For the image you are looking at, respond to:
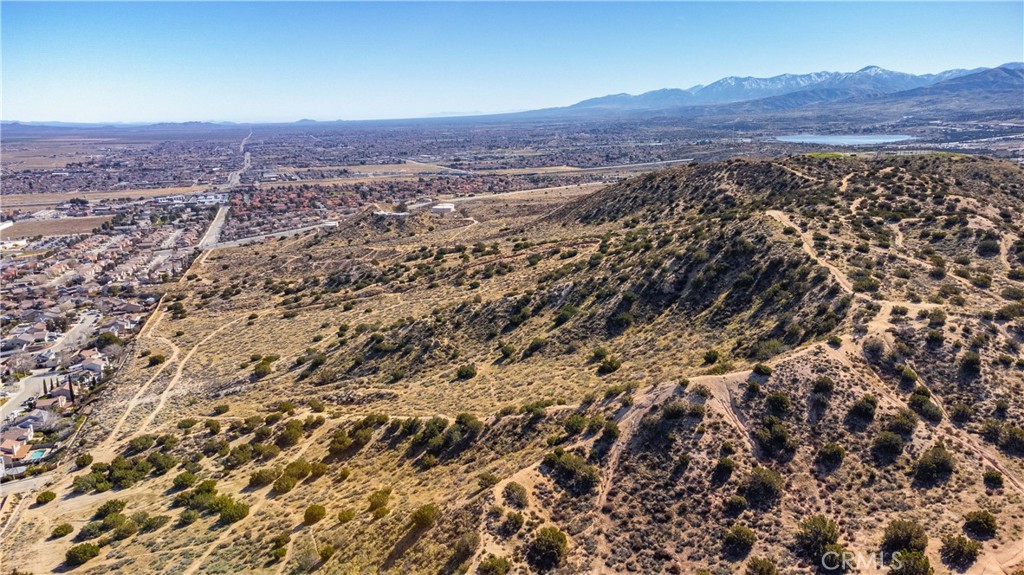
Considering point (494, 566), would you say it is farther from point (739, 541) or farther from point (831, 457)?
point (831, 457)

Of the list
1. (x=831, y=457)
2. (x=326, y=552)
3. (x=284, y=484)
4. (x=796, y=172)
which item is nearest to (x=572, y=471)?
(x=831, y=457)

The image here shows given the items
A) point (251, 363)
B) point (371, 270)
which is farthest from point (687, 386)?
point (371, 270)

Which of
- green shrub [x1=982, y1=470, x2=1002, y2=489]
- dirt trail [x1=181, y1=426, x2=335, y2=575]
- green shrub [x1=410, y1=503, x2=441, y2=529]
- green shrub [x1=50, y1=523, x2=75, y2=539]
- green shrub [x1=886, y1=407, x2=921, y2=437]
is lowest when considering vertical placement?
green shrub [x1=50, y1=523, x2=75, y2=539]

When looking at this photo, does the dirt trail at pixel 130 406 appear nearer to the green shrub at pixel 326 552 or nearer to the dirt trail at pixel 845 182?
the green shrub at pixel 326 552

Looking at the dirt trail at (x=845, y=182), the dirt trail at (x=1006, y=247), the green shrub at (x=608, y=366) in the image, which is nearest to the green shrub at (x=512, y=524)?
the green shrub at (x=608, y=366)

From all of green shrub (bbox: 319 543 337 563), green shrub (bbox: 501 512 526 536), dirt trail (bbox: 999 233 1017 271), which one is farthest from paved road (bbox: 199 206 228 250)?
dirt trail (bbox: 999 233 1017 271)

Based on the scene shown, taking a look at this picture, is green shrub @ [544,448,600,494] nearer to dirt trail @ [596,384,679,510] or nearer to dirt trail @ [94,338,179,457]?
dirt trail @ [596,384,679,510]

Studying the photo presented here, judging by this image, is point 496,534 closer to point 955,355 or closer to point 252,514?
point 252,514
